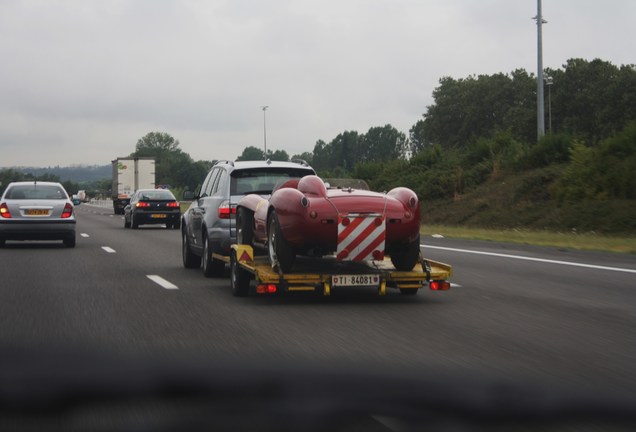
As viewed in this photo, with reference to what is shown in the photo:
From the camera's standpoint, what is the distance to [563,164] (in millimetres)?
36406

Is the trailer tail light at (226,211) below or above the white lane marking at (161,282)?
above

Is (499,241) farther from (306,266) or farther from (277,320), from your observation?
(277,320)

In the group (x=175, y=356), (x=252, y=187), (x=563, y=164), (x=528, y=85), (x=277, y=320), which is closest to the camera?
(x=175, y=356)

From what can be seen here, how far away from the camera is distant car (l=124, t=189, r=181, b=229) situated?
114 feet

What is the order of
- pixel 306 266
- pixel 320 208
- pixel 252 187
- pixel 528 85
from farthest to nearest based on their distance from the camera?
pixel 528 85
pixel 252 187
pixel 306 266
pixel 320 208

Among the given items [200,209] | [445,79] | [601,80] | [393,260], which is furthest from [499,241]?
[445,79]

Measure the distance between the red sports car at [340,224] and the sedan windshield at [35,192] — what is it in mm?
13316

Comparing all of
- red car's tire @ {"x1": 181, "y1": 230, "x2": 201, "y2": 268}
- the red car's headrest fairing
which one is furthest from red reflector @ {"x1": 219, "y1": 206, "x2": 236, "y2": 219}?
the red car's headrest fairing

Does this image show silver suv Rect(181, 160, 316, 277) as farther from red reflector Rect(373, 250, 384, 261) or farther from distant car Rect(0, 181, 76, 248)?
distant car Rect(0, 181, 76, 248)

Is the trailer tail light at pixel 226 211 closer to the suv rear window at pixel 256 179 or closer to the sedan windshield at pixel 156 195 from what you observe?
the suv rear window at pixel 256 179

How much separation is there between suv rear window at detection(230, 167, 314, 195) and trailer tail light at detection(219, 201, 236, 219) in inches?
7.3

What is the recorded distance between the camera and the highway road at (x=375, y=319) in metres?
6.64

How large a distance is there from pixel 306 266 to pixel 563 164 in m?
27.1

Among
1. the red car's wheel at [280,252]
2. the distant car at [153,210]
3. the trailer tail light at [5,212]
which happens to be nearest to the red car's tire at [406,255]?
the red car's wheel at [280,252]
